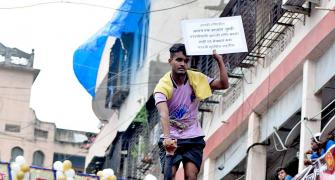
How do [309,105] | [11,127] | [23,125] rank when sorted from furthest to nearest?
[23,125]
[11,127]
[309,105]

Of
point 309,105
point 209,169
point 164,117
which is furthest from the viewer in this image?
point 209,169

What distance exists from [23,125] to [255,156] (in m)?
32.6

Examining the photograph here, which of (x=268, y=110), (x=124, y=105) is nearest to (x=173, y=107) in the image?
(x=268, y=110)

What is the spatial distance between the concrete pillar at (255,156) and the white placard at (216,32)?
10.7 meters

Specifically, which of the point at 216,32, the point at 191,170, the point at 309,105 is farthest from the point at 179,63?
the point at 309,105

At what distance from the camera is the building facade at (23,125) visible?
52.3m

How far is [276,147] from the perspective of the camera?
21594mm

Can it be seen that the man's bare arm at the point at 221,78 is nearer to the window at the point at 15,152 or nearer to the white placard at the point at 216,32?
the white placard at the point at 216,32

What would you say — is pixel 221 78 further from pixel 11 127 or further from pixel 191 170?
pixel 11 127

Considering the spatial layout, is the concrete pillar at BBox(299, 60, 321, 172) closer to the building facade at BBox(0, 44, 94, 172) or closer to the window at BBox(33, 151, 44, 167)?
the building facade at BBox(0, 44, 94, 172)

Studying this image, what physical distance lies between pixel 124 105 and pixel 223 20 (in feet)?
79.4

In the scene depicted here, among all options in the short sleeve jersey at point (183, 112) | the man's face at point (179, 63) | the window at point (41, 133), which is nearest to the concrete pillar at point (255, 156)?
the short sleeve jersey at point (183, 112)

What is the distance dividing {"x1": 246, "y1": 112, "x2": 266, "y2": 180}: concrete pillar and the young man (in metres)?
12.4

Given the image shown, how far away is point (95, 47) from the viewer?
29.5 metres
